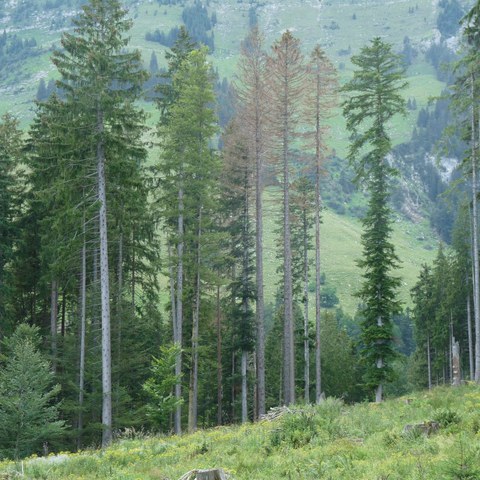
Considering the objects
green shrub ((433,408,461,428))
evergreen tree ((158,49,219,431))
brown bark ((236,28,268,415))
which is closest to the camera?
green shrub ((433,408,461,428))

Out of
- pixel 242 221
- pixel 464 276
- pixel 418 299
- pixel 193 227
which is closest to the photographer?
pixel 193 227

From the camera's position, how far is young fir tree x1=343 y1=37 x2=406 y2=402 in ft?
95.6

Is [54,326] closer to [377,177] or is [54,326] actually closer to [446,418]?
[377,177]

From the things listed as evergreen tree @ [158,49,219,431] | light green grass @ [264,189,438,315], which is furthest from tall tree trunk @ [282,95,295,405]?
light green grass @ [264,189,438,315]

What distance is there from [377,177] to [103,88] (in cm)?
1551

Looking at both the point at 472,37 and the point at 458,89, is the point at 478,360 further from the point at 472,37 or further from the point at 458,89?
the point at 472,37

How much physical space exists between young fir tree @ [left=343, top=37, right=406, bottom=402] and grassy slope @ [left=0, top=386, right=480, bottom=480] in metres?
15.0

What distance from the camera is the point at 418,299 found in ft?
177

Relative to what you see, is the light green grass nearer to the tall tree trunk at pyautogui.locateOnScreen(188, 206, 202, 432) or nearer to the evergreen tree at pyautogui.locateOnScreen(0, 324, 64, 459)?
the tall tree trunk at pyautogui.locateOnScreen(188, 206, 202, 432)

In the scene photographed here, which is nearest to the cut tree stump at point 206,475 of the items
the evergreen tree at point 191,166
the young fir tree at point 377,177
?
the evergreen tree at point 191,166

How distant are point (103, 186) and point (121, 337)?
9799mm

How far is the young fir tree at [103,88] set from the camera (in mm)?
22266

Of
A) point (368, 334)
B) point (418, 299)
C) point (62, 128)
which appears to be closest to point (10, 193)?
point (62, 128)

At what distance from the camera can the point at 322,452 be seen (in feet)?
31.7
